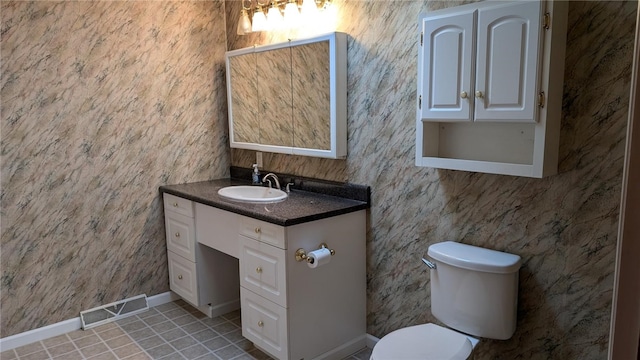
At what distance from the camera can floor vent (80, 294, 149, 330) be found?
121 inches

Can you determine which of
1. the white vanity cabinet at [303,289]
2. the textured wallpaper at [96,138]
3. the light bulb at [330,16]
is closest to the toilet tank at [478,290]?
the white vanity cabinet at [303,289]

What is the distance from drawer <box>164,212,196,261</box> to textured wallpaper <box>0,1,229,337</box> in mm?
106

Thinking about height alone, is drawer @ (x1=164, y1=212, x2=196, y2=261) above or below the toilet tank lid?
below

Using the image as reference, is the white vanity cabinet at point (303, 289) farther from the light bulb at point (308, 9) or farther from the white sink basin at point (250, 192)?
the light bulb at point (308, 9)

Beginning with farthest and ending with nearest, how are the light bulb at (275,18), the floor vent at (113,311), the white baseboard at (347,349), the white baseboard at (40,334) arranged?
1. the floor vent at (113,311)
2. the light bulb at (275,18)
3. the white baseboard at (40,334)
4. the white baseboard at (347,349)

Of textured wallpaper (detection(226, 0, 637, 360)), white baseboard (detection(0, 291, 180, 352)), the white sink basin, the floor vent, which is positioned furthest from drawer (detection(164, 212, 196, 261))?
textured wallpaper (detection(226, 0, 637, 360))

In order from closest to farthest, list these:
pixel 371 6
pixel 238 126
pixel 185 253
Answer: pixel 371 6 < pixel 185 253 < pixel 238 126

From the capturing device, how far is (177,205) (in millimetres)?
3205

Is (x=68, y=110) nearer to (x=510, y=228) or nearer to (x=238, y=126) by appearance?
(x=238, y=126)

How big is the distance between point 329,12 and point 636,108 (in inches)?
89.3

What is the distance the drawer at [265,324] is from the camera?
2.41m

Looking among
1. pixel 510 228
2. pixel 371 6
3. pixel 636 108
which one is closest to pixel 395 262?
pixel 510 228

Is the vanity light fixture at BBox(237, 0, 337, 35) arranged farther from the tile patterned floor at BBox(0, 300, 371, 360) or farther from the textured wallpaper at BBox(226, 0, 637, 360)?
the tile patterned floor at BBox(0, 300, 371, 360)

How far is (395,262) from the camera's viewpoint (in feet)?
8.40
